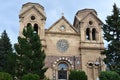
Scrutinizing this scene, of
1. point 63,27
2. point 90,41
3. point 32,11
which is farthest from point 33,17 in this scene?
point 90,41

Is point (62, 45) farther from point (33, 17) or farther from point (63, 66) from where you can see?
point (33, 17)

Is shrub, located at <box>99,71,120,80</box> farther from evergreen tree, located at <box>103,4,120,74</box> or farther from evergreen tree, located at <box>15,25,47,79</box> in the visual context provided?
evergreen tree, located at <box>15,25,47,79</box>

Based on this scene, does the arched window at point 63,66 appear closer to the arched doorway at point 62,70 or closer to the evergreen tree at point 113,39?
the arched doorway at point 62,70

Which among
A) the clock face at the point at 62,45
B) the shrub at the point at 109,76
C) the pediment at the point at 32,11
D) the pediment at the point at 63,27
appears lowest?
the shrub at the point at 109,76

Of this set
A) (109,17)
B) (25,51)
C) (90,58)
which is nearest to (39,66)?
(25,51)

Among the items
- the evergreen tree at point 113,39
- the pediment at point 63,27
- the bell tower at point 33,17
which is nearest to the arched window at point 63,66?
the bell tower at point 33,17

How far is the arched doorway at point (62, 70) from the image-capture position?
154ft

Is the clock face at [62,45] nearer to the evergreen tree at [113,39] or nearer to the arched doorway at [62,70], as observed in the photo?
the arched doorway at [62,70]

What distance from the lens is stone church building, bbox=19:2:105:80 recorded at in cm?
4725

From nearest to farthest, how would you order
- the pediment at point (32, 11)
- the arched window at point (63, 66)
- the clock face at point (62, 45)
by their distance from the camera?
the arched window at point (63, 66) < the clock face at point (62, 45) < the pediment at point (32, 11)

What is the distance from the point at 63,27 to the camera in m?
49.3

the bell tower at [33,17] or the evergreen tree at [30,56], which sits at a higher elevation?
the bell tower at [33,17]

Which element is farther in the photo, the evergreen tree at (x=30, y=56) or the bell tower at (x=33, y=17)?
the bell tower at (x=33, y=17)

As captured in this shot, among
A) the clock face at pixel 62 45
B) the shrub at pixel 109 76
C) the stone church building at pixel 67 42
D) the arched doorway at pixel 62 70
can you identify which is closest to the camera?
the shrub at pixel 109 76
